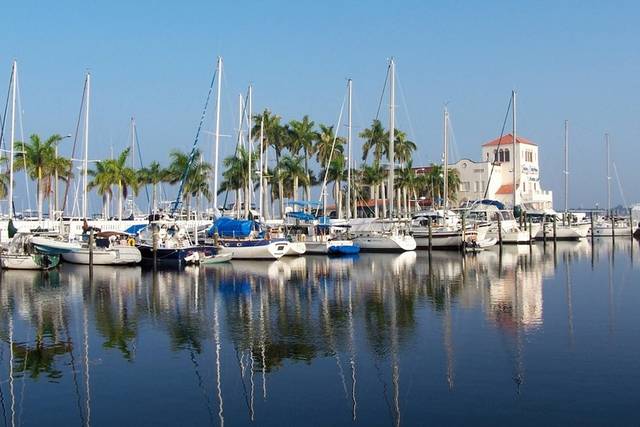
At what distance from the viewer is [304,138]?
97.1 m

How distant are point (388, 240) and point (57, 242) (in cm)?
2973

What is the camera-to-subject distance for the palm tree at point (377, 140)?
10406 centimetres

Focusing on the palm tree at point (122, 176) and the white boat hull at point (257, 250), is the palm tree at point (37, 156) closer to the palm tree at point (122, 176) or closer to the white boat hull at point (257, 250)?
the palm tree at point (122, 176)

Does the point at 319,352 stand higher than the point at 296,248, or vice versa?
the point at 296,248

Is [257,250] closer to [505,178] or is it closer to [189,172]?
[189,172]

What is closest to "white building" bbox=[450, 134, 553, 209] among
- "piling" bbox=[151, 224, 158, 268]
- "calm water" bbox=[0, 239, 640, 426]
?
"piling" bbox=[151, 224, 158, 268]

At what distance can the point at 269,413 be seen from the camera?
55.7 ft

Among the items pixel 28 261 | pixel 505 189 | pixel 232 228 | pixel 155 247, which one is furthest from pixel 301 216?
pixel 505 189

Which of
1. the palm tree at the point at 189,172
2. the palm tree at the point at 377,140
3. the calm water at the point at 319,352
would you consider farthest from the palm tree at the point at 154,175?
the calm water at the point at 319,352

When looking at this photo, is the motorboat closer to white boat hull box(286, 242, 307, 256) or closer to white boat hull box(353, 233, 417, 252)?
white boat hull box(286, 242, 307, 256)

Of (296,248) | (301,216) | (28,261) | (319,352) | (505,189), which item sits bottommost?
(319,352)

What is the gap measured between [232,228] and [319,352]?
38.5 m

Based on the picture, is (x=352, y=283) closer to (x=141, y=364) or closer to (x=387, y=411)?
(x=141, y=364)

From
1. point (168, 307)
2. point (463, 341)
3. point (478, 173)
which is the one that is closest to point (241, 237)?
point (168, 307)
